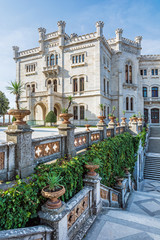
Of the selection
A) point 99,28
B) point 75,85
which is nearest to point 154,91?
point 99,28

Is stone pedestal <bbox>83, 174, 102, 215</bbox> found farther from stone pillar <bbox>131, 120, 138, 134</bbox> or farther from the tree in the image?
the tree

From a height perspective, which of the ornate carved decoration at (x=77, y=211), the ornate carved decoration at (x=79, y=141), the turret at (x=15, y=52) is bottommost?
the ornate carved decoration at (x=77, y=211)

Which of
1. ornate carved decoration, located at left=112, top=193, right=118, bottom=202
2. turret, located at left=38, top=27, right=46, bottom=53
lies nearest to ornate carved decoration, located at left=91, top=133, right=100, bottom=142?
ornate carved decoration, located at left=112, top=193, right=118, bottom=202

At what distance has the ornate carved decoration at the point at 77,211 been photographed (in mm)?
3259

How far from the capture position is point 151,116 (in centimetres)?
3450

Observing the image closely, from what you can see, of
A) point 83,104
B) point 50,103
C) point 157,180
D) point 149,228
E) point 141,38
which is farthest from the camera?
point 141,38

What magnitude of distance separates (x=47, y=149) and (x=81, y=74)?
22416mm

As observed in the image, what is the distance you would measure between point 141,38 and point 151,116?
59.1 feet

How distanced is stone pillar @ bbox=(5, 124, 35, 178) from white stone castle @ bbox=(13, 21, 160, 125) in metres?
19.1

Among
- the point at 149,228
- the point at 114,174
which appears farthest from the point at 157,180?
the point at 149,228

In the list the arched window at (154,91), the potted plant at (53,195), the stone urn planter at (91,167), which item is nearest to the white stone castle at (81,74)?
the arched window at (154,91)

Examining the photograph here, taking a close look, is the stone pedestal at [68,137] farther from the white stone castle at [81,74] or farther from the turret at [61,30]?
the turret at [61,30]

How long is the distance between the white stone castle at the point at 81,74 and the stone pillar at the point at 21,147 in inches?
751

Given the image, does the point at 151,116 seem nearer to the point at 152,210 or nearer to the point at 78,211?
the point at 152,210
